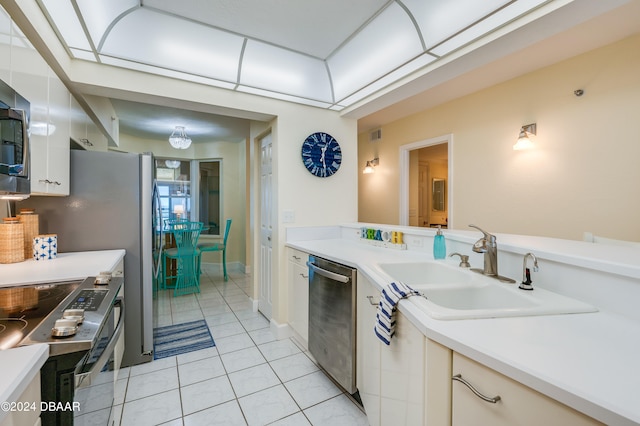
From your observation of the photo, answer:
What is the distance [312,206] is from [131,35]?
6.33ft

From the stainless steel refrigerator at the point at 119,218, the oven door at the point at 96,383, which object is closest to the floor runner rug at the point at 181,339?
the stainless steel refrigerator at the point at 119,218

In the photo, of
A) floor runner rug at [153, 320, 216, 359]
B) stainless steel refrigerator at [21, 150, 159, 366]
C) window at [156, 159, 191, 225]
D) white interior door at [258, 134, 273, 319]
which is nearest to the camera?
stainless steel refrigerator at [21, 150, 159, 366]

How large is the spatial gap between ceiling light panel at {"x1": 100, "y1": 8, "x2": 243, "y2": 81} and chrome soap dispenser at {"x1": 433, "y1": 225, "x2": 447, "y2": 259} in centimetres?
204

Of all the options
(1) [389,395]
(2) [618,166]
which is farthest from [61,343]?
(2) [618,166]

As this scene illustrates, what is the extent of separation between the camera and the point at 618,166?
91.1 inches

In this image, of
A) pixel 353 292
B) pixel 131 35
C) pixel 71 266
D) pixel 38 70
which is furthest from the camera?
pixel 131 35

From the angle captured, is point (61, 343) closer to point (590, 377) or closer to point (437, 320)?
point (437, 320)

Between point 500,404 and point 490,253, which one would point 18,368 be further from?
point 490,253

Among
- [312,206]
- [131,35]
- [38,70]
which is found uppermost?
[131,35]

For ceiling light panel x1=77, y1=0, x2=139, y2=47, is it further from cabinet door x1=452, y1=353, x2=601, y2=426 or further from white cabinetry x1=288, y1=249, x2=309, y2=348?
cabinet door x1=452, y1=353, x2=601, y2=426

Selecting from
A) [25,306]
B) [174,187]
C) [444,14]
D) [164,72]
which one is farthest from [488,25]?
[174,187]

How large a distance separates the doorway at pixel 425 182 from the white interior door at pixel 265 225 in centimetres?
224

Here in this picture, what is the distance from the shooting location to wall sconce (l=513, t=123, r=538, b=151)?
2.77 metres

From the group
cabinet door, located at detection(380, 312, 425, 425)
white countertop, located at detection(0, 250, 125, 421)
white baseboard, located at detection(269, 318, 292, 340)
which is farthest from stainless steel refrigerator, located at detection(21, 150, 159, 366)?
cabinet door, located at detection(380, 312, 425, 425)
